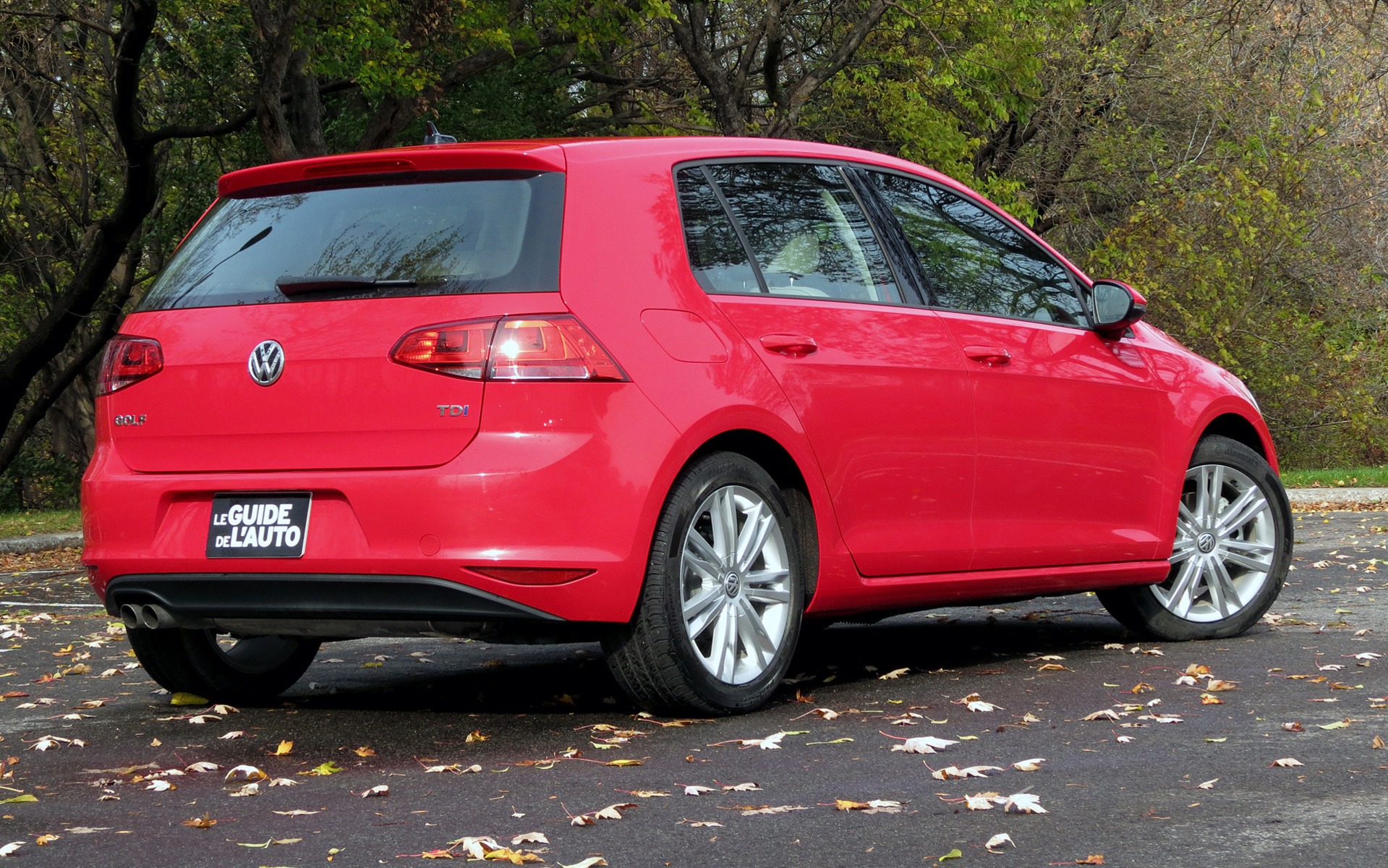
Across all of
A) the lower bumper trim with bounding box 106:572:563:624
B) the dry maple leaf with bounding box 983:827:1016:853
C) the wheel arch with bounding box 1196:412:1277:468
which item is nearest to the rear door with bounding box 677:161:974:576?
the lower bumper trim with bounding box 106:572:563:624

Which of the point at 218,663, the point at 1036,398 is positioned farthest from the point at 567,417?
the point at 1036,398

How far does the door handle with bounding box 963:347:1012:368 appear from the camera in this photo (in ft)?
20.7

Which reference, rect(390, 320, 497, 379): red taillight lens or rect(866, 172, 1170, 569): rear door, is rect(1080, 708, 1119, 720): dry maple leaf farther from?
rect(390, 320, 497, 379): red taillight lens

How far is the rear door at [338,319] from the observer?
504 cm

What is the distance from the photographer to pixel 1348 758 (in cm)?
463

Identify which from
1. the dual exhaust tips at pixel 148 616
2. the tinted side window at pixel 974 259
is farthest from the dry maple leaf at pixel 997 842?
the tinted side window at pixel 974 259

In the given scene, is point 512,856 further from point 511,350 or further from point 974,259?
point 974,259

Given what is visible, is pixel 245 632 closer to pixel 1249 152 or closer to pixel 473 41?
pixel 473 41

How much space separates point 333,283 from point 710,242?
1.20 m

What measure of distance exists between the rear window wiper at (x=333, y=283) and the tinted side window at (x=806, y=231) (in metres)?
1.22

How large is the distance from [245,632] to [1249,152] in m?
24.7

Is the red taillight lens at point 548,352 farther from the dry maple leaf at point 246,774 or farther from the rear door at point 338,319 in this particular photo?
the dry maple leaf at point 246,774

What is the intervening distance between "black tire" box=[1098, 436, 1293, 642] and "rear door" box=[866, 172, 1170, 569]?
36 centimetres

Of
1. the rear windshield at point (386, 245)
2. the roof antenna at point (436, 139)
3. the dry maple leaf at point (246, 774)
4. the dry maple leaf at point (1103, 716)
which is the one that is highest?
the roof antenna at point (436, 139)
